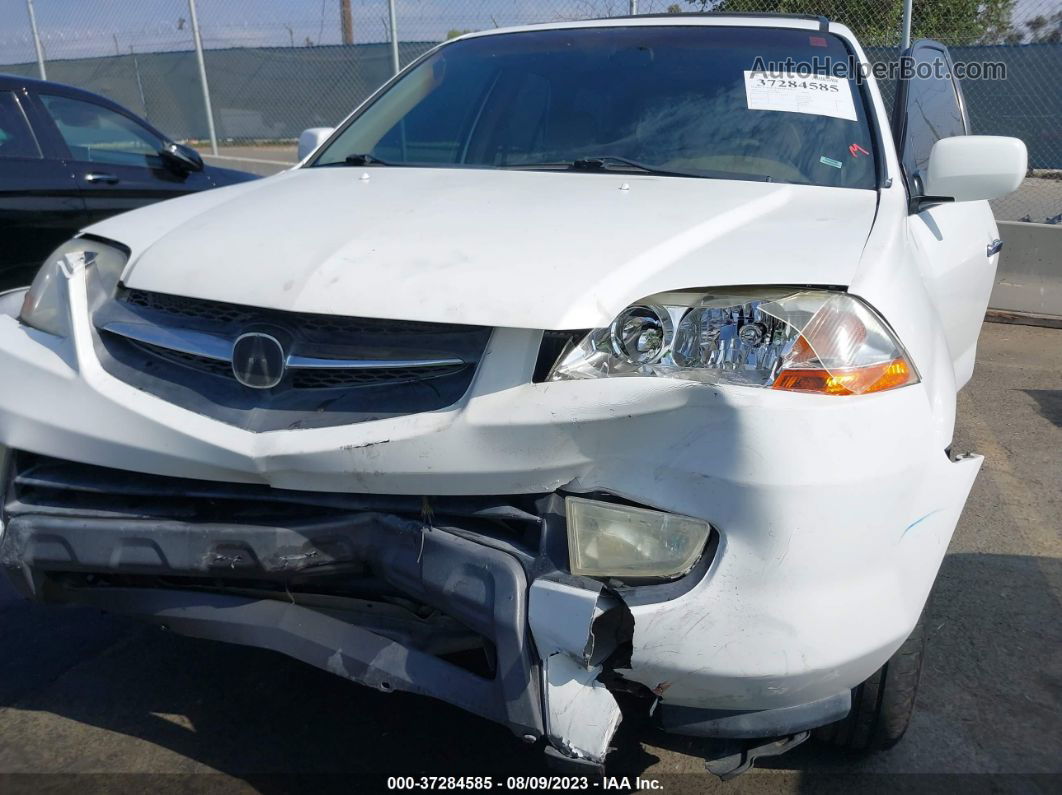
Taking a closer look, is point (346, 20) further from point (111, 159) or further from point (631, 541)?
point (631, 541)

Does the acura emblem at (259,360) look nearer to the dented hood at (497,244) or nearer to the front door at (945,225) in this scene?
the dented hood at (497,244)

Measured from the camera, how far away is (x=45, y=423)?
222 centimetres

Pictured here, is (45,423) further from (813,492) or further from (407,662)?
(813,492)

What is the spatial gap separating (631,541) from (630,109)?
68.8 inches

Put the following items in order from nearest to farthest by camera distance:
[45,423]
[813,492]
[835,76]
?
[813,492]
[45,423]
[835,76]

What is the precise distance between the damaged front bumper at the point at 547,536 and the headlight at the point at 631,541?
0.09ft

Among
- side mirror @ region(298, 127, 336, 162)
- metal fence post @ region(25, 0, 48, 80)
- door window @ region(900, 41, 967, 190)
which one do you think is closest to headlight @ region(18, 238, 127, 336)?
side mirror @ region(298, 127, 336, 162)

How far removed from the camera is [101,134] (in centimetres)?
626

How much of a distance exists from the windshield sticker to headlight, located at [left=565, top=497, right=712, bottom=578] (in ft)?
5.40

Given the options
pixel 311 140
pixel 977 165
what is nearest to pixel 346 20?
pixel 311 140

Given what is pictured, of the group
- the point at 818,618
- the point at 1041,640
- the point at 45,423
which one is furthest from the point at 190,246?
the point at 1041,640

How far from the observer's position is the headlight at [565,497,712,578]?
6.02 ft

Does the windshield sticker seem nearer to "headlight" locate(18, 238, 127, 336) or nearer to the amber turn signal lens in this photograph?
the amber turn signal lens

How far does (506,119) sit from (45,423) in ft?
6.16
